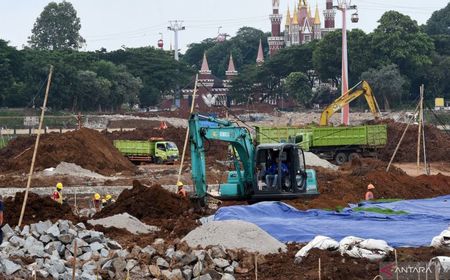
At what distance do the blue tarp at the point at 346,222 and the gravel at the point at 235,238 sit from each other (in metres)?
1.16

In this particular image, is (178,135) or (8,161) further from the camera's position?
(178,135)

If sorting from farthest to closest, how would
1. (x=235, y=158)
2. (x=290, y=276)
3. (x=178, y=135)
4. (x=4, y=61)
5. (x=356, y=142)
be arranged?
(x=4, y=61), (x=178, y=135), (x=356, y=142), (x=235, y=158), (x=290, y=276)

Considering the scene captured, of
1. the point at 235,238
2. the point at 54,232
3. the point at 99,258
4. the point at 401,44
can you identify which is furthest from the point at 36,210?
the point at 401,44

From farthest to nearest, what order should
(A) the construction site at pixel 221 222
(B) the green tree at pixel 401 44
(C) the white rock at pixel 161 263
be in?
(B) the green tree at pixel 401 44 → (C) the white rock at pixel 161 263 → (A) the construction site at pixel 221 222

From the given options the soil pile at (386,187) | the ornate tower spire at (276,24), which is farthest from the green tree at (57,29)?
the soil pile at (386,187)

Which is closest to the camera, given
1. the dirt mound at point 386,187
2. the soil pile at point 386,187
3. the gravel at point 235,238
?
the gravel at point 235,238

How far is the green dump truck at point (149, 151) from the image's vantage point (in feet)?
172

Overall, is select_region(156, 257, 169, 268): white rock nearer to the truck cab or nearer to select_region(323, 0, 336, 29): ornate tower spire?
the truck cab

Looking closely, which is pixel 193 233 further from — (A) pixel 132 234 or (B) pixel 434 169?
(B) pixel 434 169

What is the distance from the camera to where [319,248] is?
65.8 feet

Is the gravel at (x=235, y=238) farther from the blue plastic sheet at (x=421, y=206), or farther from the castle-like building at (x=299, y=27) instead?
the castle-like building at (x=299, y=27)

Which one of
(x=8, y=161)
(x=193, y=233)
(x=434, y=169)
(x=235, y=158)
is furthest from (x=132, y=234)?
(x=434, y=169)

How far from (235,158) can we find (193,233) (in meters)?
7.67

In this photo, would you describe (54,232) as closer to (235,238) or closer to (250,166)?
(235,238)
